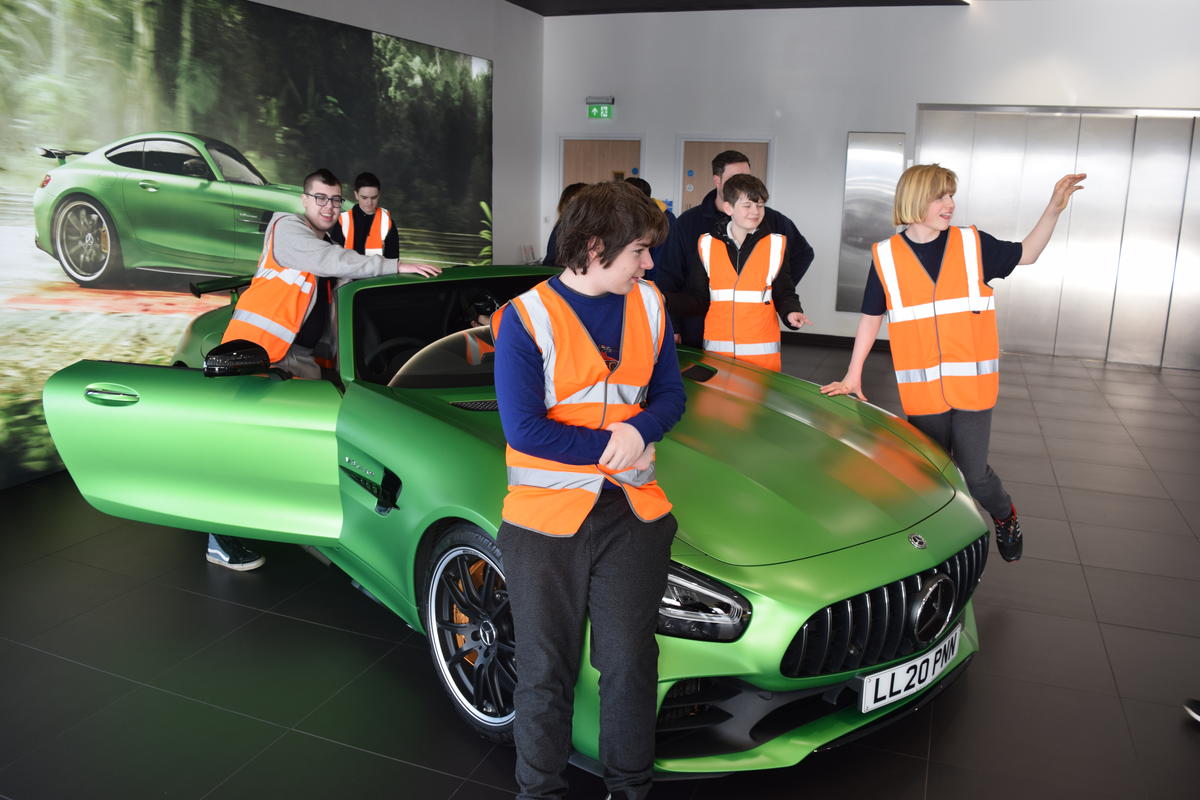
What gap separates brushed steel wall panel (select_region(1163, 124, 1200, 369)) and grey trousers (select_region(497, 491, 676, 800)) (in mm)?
8776

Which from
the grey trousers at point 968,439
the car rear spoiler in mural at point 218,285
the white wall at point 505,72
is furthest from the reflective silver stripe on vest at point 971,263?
the white wall at point 505,72

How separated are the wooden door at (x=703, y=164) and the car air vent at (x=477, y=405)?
741 cm

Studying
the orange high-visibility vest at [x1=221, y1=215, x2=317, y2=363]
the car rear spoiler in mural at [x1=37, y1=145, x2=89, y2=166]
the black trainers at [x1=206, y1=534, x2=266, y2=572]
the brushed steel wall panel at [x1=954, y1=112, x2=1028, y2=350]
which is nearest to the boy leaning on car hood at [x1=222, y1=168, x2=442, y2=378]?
the orange high-visibility vest at [x1=221, y1=215, x2=317, y2=363]

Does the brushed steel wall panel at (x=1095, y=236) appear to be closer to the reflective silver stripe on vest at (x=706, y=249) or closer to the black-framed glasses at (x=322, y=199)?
the reflective silver stripe on vest at (x=706, y=249)

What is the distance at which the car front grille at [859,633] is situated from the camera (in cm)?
207

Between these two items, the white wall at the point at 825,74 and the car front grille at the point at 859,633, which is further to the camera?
the white wall at the point at 825,74

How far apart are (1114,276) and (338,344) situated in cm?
845

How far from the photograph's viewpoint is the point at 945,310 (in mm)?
3311

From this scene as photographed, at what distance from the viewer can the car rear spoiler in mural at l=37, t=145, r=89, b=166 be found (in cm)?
484

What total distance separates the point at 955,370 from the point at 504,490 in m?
1.83

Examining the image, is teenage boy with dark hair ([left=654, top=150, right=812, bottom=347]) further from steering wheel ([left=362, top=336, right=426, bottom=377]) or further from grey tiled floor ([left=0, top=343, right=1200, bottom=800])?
grey tiled floor ([left=0, top=343, right=1200, bottom=800])

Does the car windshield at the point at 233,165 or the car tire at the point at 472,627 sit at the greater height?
the car windshield at the point at 233,165

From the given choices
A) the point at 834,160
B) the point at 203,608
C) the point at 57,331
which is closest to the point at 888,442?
the point at 203,608

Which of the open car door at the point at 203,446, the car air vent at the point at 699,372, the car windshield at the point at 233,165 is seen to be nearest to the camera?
the open car door at the point at 203,446
